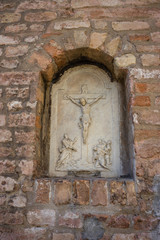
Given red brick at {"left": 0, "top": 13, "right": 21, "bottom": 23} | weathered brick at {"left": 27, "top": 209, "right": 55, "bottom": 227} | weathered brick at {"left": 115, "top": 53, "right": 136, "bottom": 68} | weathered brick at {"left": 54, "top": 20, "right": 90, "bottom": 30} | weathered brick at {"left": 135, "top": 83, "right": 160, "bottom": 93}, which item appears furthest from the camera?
red brick at {"left": 0, "top": 13, "right": 21, "bottom": 23}

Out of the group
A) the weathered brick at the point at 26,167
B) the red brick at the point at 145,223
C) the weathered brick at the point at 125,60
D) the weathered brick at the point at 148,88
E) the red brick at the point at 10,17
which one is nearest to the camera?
the red brick at the point at 145,223

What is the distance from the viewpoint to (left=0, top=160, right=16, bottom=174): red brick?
212 centimetres

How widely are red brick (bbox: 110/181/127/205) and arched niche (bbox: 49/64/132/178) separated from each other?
32cm

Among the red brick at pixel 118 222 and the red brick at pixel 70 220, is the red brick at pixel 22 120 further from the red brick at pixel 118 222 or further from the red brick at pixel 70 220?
the red brick at pixel 118 222

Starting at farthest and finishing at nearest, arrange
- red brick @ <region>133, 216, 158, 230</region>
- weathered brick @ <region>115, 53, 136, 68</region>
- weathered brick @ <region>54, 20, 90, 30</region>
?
weathered brick @ <region>54, 20, 90, 30</region>, weathered brick @ <region>115, 53, 136, 68</region>, red brick @ <region>133, 216, 158, 230</region>

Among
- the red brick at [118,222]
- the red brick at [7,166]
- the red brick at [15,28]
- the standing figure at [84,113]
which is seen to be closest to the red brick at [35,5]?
the red brick at [15,28]

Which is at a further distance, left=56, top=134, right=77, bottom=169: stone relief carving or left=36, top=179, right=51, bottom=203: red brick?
left=56, top=134, right=77, bottom=169: stone relief carving

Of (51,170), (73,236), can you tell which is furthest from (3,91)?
(73,236)

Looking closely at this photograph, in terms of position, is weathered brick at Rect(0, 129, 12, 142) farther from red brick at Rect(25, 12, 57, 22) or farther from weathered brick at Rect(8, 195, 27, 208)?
red brick at Rect(25, 12, 57, 22)

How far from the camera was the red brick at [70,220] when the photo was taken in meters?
1.97

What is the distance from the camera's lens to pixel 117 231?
6.31ft

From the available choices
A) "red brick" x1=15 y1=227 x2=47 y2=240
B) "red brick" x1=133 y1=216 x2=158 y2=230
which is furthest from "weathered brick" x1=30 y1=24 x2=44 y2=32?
"red brick" x1=133 y1=216 x2=158 y2=230

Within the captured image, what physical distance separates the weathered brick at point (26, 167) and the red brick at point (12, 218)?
381 millimetres

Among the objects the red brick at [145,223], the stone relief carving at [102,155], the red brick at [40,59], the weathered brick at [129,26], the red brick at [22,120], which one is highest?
the weathered brick at [129,26]
